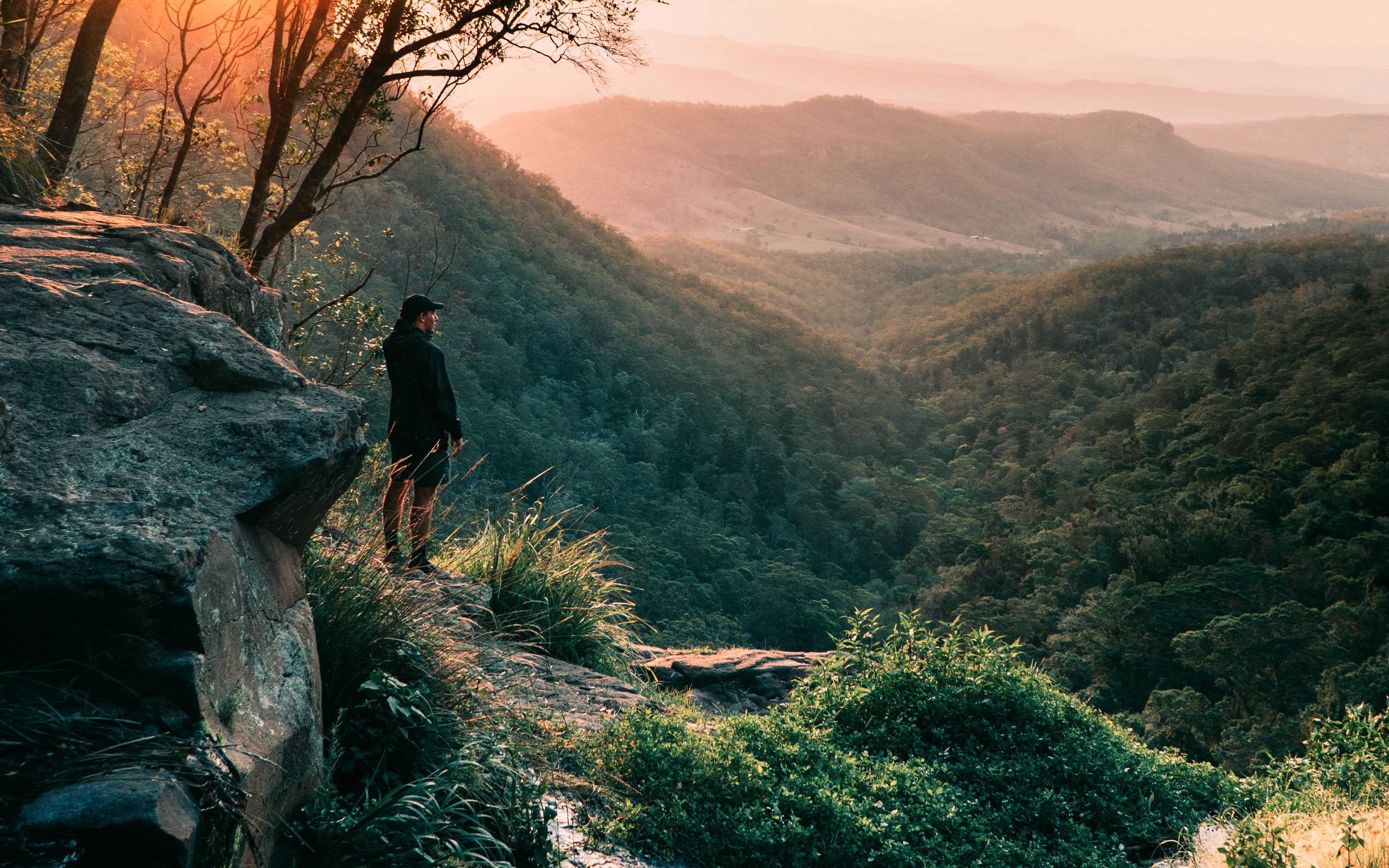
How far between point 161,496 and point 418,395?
2936 mm

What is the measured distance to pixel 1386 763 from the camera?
4.39m

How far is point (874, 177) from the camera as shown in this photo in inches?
4190

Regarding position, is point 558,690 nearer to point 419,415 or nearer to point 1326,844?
point 419,415

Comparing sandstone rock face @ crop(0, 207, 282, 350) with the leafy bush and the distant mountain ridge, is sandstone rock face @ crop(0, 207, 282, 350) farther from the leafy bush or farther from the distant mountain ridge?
the distant mountain ridge

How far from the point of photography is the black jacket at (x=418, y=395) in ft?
Result: 17.0

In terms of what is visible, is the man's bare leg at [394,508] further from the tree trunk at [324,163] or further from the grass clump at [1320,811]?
the grass clump at [1320,811]

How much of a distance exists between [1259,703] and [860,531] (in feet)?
46.2

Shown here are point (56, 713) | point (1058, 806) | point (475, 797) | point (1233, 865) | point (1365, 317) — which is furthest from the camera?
point (1365, 317)

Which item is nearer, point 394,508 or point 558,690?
point 558,690

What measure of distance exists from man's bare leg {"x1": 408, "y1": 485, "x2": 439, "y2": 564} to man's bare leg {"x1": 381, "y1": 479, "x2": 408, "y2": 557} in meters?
0.05

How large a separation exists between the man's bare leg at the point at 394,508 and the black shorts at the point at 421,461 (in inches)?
2.1

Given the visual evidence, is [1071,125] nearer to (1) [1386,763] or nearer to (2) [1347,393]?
(2) [1347,393]

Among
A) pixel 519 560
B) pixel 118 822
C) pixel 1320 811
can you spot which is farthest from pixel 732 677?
pixel 118 822

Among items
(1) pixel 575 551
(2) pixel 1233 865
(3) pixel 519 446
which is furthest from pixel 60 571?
(3) pixel 519 446
